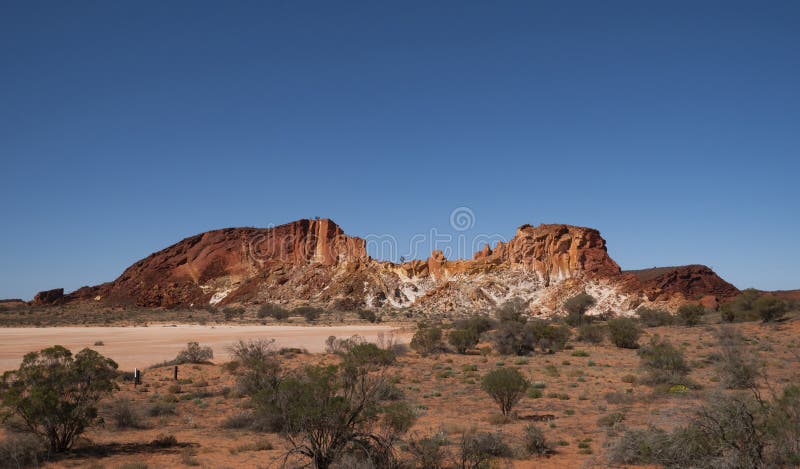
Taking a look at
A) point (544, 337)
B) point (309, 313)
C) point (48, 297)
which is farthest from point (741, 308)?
point (48, 297)

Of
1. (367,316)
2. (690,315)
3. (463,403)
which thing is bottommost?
(463,403)

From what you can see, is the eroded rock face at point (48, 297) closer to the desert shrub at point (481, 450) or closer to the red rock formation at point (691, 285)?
the red rock formation at point (691, 285)

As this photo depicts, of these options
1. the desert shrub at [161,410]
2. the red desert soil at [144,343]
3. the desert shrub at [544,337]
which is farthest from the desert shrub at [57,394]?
the desert shrub at [544,337]

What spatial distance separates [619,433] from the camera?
452 inches

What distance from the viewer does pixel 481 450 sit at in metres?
9.09

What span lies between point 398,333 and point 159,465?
34.1 meters

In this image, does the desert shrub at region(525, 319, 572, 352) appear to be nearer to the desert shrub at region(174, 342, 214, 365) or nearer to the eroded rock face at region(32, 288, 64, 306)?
the desert shrub at region(174, 342, 214, 365)

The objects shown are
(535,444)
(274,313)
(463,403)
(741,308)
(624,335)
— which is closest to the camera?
(535,444)

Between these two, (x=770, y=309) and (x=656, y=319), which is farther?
(x=656, y=319)

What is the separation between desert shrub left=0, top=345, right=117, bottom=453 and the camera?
32.6 ft

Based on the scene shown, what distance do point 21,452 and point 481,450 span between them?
7948 mm

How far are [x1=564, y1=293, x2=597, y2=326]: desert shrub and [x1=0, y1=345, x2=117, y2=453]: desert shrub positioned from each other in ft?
131

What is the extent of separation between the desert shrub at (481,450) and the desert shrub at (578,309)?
36984 mm

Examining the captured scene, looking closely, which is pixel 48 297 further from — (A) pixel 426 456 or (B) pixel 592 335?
(A) pixel 426 456
